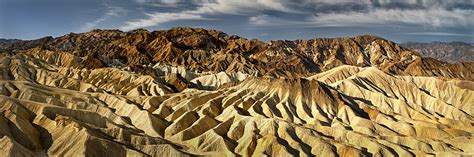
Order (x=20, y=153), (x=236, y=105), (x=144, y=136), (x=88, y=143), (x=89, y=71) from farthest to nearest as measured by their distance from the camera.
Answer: (x=89, y=71), (x=236, y=105), (x=144, y=136), (x=88, y=143), (x=20, y=153)

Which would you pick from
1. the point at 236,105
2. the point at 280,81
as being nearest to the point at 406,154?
the point at 236,105

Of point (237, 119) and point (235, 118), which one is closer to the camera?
point (237, 119)

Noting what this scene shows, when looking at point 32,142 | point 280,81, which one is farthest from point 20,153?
point 280,81

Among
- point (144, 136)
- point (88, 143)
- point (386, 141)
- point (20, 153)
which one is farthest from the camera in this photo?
point (386, 141)

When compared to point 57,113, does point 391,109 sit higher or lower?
lower

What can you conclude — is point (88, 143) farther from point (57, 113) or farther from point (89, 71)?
point (89, 71)

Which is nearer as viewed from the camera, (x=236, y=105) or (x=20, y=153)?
(x=20, y=153)

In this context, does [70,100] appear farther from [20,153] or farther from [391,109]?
[391,109]
